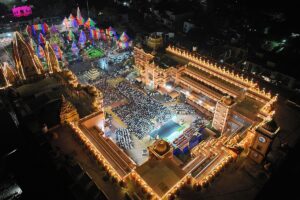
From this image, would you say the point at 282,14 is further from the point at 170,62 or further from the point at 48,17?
the point at 48,17

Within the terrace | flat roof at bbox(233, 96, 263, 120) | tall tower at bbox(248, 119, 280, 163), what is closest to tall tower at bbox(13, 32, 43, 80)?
the terrace

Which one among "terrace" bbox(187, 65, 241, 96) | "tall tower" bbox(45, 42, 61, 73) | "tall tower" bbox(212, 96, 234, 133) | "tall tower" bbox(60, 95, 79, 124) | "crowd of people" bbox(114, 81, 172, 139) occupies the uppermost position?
"tall tower" bbox(45, 42, 61, 73)

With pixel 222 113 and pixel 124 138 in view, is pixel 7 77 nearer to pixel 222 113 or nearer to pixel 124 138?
pixel 124 138

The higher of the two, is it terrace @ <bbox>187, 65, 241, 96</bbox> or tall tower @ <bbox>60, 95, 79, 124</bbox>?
tall tower @ <bbox>60, 95, 79, 124</bbox>

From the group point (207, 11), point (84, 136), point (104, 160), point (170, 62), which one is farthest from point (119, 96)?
point (207, 11)

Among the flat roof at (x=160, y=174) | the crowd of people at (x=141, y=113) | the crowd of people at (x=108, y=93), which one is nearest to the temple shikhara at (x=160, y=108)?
the flat roof at (x=160, y=174)

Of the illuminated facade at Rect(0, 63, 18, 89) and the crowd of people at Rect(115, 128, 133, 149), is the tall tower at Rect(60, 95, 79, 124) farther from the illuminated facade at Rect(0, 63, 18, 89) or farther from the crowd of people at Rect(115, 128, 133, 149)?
the illuminated facade at Rect(0, 63, 18, 89)
